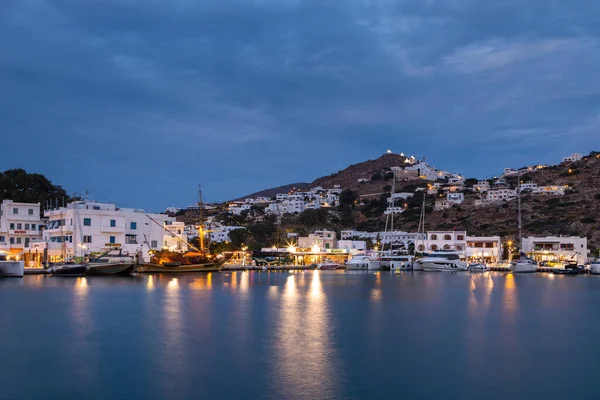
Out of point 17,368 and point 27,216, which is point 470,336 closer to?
point 17,368

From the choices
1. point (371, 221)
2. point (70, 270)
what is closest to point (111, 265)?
point (70, 270)

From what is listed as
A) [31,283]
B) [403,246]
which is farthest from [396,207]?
[31,283]

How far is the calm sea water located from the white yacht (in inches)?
1649

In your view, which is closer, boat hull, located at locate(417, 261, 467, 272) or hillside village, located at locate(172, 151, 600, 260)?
boat hull, located at locate(417, 261, 467, 272)

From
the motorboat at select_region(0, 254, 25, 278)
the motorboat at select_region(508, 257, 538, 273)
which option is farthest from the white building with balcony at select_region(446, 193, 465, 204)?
the motorboat at select_region(0, 254, 25, 278)

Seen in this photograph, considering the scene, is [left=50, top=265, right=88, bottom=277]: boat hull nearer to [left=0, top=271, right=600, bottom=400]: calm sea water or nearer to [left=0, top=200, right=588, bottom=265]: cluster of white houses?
[left=0, top=200, right=588, bottom=265]: cluster of white houses

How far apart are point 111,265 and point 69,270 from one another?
447cm

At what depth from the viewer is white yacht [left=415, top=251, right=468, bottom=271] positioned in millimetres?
87188

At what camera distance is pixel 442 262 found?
87500 millimetres

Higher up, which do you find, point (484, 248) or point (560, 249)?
point (484, 248)

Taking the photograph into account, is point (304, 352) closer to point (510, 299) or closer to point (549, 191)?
point (510, 299)

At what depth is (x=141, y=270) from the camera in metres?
72.3

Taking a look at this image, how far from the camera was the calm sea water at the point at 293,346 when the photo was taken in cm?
1892

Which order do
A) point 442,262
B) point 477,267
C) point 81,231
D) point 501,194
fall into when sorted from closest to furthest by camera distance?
point 81,231 → point 477,267 → point 442,262 → point 501,194
